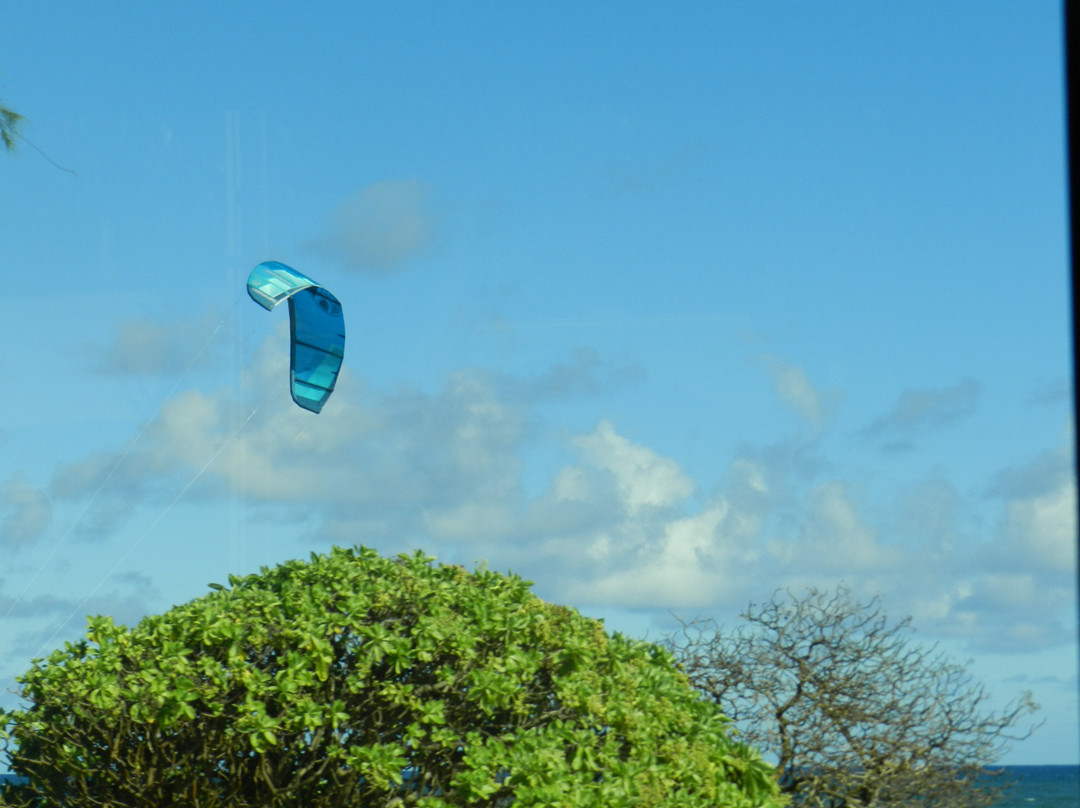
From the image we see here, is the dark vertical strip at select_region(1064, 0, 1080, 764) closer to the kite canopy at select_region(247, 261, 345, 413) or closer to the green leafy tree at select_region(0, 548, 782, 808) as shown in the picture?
the green leafy tree at select_region(0, 548, 782, 808)

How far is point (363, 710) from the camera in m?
6.87

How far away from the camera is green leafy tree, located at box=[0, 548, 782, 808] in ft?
21.8

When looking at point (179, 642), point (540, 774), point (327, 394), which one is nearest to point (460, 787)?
point (540, 774)

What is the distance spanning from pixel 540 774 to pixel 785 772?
416cm

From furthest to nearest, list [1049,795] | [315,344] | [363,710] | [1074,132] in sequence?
[1049,795], [315,344], [363,710], [1074,132]

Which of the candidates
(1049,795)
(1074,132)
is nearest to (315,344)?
(1074,132)

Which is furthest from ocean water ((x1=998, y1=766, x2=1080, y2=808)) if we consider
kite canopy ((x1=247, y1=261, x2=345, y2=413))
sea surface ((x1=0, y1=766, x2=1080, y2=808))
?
kite canopy ((x1=247, y1=261, x2=345, y2=413))

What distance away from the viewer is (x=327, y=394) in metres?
11.9

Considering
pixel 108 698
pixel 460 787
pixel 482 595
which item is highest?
pixel 482 595

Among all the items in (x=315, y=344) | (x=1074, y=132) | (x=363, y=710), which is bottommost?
(x=1074, y=132)

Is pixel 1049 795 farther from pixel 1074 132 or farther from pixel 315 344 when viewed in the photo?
pixel 1074 132

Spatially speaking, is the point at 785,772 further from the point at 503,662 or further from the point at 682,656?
the point at 503,662

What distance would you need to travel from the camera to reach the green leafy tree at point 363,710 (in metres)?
6.65

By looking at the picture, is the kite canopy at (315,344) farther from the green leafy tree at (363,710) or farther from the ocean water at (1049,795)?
the ocean water at (1049,795)
